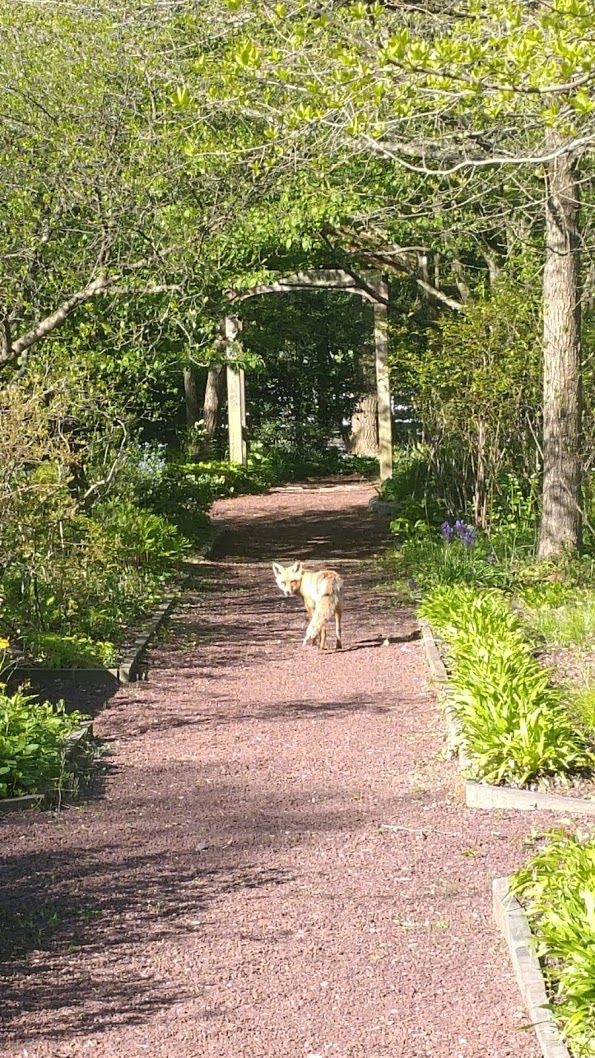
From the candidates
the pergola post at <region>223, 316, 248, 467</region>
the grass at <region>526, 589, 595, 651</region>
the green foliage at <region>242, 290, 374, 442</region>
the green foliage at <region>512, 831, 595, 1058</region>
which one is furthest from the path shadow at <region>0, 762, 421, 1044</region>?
the green foliage at <region>242, 290, 374, 442</region>

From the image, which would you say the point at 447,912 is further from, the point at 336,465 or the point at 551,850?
the point at 336,465

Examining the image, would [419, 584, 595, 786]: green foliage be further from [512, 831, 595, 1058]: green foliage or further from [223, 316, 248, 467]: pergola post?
[223, 316, 248, 467]: pergola post

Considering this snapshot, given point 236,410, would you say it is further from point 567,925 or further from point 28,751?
point 567,925

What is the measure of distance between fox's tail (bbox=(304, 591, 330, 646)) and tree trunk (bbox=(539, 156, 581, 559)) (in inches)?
127

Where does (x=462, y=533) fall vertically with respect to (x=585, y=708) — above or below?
above

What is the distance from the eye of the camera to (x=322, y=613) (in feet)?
34.2

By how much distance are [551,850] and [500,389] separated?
9438 mm

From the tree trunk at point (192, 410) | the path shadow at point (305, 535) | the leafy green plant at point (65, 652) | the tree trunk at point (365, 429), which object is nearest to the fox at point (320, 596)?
the leafy green plant at point (65, 652)

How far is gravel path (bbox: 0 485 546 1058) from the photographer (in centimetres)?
425

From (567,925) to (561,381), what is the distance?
9241mm

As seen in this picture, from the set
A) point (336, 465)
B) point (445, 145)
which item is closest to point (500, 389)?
point (445, 145)

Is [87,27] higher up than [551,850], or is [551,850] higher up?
[87,27]

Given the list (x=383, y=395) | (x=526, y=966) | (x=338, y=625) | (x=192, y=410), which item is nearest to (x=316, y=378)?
(x=192, y=410)

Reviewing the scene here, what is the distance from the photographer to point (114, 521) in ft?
47.2
